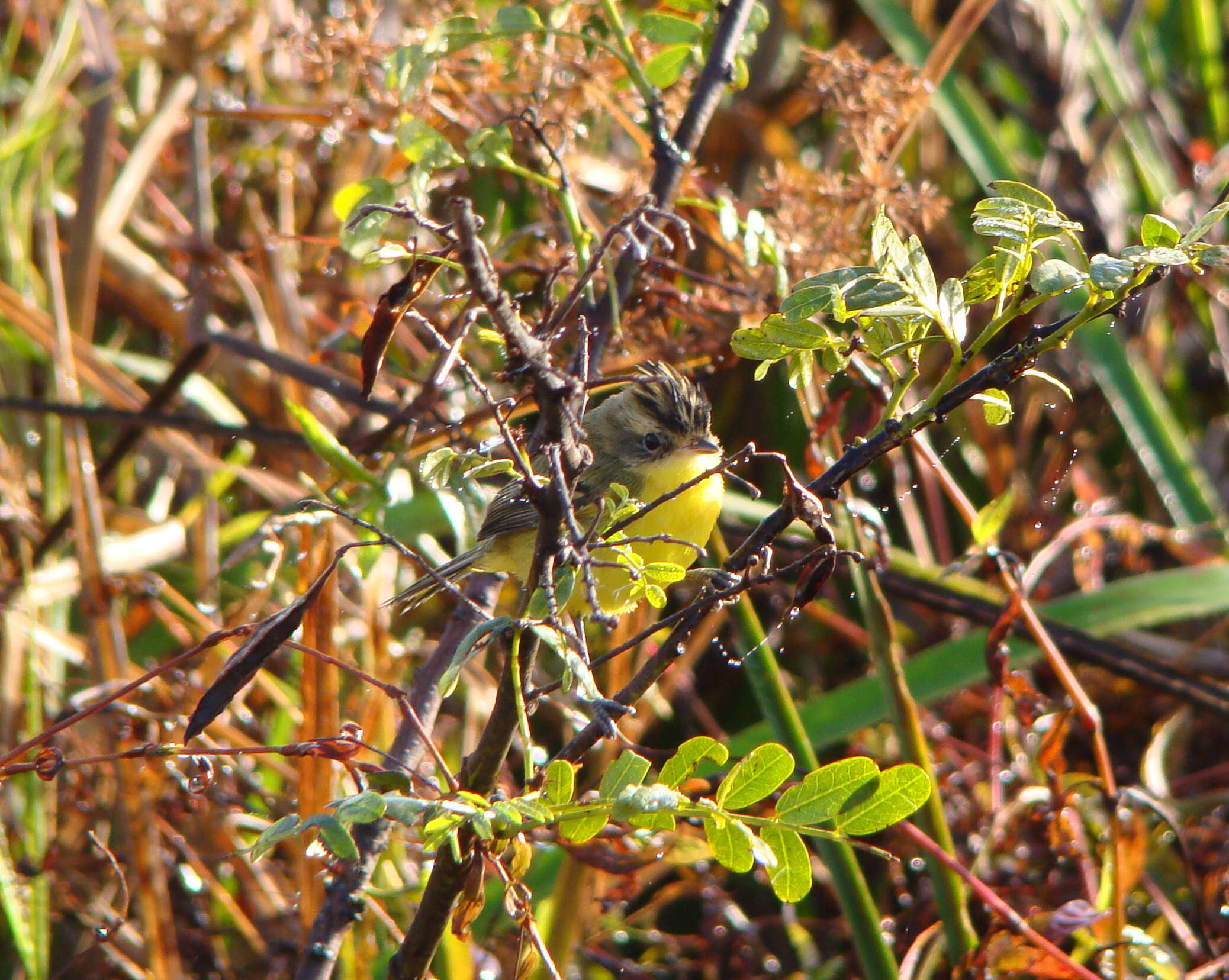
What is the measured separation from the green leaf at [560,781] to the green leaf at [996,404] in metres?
0.52

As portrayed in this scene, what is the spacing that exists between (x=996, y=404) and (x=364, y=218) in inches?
31.7

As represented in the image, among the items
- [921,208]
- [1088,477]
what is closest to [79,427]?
[921,208]

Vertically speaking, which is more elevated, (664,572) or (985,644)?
(664,572)

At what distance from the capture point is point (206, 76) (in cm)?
380

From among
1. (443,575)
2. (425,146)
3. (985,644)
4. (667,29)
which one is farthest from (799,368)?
(985,644)

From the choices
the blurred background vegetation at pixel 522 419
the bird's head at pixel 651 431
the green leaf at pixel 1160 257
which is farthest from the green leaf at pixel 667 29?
the green leaf at pixel 1160 257

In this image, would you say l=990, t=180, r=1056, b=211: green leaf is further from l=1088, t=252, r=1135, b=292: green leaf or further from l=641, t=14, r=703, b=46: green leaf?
l=641, t=14, r=703, b=46: green leaf

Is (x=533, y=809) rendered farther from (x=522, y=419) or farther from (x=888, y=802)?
(x=522, y=419)

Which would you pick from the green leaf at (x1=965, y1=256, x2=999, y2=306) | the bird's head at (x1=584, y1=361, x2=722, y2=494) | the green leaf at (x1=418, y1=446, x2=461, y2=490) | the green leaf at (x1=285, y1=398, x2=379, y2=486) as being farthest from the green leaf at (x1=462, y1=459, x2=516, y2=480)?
the bird's head at (x1=584, y1=361, x2=722, y2=494)

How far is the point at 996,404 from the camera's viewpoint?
118 cm

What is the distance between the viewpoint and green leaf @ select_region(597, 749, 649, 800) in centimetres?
117

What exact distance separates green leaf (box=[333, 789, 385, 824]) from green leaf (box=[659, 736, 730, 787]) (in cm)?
27

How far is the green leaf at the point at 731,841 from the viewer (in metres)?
1.20

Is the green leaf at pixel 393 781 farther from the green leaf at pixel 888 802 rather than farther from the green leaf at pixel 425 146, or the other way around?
the green leaf at pixel 425 146
